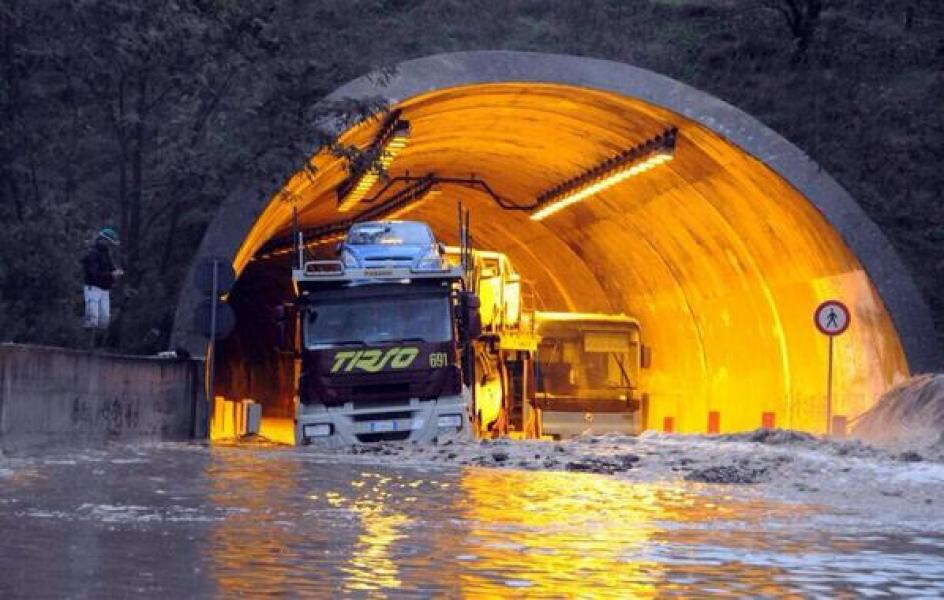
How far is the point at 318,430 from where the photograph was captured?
27.9m

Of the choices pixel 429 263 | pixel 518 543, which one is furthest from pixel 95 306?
pixel 518 543

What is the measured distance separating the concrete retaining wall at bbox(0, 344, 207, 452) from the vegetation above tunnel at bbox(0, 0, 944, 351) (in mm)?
1751

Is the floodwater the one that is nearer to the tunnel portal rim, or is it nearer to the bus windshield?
the tunnel portal rim

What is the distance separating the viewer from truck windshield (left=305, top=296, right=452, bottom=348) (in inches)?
1101

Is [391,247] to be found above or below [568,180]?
below

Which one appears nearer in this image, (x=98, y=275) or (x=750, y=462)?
(x=750, y=462)

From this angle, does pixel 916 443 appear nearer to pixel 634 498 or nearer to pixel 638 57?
pixel 634 498

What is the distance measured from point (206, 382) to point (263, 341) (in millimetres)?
28140

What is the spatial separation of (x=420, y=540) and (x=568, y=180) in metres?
27.8

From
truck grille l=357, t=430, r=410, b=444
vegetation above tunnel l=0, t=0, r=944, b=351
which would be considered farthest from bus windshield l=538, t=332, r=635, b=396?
truck grille l=357, t=430, r=410, b=444

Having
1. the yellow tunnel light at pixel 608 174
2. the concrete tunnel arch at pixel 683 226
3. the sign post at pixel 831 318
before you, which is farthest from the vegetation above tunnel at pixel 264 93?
the sign post at pixel 831 318

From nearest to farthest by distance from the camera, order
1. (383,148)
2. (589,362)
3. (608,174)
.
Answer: (383,148), (608,174), (589,362)

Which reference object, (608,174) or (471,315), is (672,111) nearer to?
(608,174)

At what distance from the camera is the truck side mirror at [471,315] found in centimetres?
2739
